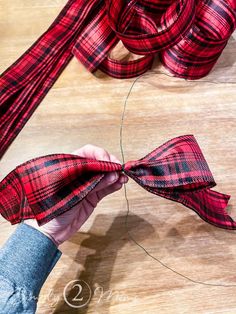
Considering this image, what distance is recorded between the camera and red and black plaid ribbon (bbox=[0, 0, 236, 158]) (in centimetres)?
70

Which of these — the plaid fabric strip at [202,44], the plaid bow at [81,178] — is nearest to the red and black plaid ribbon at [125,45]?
the plaid fabric strip at [202,44]

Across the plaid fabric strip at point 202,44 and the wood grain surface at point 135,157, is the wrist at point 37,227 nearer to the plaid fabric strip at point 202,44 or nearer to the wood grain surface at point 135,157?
the wood grain surface at point 135,157

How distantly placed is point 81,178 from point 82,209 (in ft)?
0.39

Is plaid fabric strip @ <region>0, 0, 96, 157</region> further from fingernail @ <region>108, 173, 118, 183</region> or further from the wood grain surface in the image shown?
fingernail @ <region>108, 173, 118, 183</region>

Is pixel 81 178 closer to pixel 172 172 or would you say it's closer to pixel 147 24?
pixel 172 172

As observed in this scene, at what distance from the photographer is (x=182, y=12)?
68 cm

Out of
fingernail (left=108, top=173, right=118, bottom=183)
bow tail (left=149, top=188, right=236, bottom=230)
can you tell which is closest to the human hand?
fingernail (left=108, top=173, right=118, bottom=183)

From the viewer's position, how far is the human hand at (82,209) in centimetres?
50

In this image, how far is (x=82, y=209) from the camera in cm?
56

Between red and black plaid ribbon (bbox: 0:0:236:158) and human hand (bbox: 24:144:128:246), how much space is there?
0.71ft

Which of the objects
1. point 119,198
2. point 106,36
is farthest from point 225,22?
point 119,198

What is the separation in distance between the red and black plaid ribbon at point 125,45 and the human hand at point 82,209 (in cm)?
22

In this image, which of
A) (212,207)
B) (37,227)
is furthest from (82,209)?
(212,207)

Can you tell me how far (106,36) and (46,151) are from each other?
28cm
